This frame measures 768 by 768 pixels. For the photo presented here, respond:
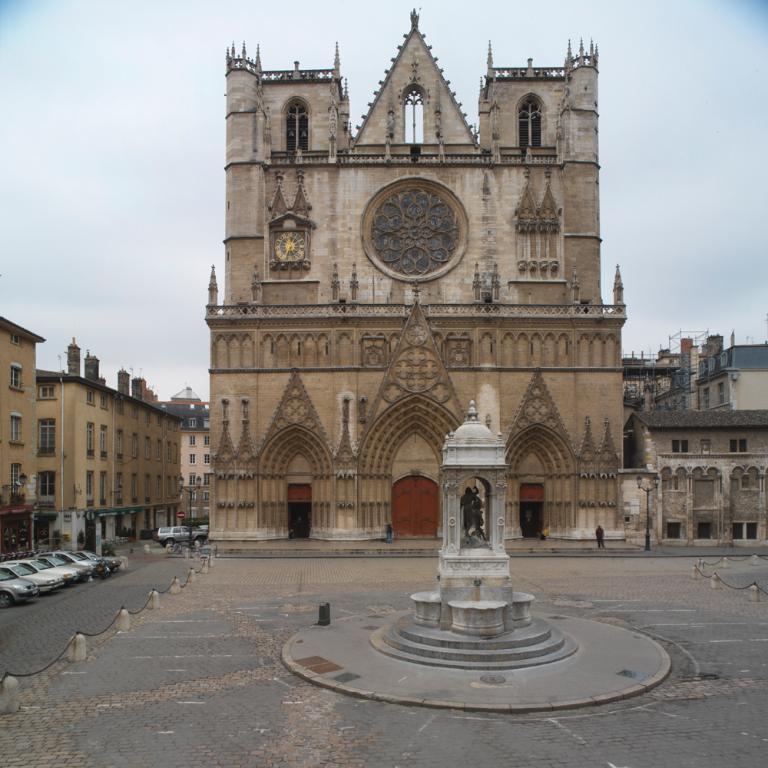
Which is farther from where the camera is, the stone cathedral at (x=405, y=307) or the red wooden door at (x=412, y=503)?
the red wooden door at (x=412, y=503)

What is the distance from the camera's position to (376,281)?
4603 centimetres

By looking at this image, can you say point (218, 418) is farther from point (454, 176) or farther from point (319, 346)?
point (454, 176)

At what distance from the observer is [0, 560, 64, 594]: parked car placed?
26.1 meters

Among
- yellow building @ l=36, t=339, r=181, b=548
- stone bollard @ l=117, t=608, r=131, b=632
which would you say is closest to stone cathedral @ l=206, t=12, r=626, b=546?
yellow building @ l=36, t=339, r=181, b=548

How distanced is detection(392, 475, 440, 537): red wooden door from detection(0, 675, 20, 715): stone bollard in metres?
31.7

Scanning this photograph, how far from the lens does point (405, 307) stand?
4381 cm

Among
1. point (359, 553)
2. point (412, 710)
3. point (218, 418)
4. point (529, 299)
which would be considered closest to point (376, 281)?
point (529, 299)

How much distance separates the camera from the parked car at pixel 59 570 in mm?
27867

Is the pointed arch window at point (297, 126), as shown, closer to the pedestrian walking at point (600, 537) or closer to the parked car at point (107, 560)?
the parked car at point (107, 560)

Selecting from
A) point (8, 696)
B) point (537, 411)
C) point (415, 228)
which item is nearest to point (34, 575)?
point (8, 696)

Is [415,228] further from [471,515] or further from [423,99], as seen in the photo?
[471,515]

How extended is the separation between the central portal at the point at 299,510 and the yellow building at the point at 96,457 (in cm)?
1022

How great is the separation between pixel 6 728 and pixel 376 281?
1417 inches

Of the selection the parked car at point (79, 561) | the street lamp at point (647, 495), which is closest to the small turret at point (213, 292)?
the parked car at point (79, 561)
